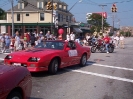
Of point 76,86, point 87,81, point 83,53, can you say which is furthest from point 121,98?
point 83,53

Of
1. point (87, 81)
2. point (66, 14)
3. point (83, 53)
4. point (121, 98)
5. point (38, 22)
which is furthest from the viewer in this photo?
point (66, 14)

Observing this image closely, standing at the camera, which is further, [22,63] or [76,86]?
[22,63]

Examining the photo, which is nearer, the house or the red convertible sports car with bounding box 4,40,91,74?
the red convertible sports car with bounding box 4,40,91,74

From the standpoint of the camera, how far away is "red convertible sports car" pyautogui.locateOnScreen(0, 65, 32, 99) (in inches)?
162

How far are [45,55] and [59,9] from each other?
175 ft

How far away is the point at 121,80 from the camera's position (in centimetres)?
889

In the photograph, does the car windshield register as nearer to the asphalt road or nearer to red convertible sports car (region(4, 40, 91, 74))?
red convertible sports car (region(4, 40, 91, 74))

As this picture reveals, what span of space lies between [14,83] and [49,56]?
4852 mm

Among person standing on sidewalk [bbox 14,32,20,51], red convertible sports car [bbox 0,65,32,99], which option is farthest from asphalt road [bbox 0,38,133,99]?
person standing on sidewalk [bbox 14,32,20,51]

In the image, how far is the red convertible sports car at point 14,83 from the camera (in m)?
4.11

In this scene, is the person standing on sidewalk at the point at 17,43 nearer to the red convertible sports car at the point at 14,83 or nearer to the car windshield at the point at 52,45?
the car windshield at the point at 52,45

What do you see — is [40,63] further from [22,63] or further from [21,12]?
[21,12]

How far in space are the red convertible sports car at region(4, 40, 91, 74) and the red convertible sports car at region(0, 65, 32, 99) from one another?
149 inches

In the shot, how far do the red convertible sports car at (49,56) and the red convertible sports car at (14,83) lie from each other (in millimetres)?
3790
